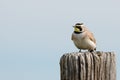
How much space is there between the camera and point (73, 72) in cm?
550

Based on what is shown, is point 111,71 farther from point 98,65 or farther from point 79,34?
point 79,34

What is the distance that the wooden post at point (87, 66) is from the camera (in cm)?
549

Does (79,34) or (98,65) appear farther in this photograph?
(79,34)

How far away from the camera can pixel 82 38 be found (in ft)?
43.2

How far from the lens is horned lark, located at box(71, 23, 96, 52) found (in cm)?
1288

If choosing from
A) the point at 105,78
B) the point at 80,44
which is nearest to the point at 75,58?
the point at 105,78

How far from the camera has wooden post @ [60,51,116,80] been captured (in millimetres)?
5492

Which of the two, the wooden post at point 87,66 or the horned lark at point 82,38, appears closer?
the wooden post at point 87,66

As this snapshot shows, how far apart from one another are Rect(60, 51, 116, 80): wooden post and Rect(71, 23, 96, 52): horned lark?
23.3ft

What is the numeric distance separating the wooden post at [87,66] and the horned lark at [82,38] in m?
7.09

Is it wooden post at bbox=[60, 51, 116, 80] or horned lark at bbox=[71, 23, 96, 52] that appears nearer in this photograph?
wooden post at bbox=[60, 51, 116, 80]

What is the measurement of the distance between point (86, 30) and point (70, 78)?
801 cm

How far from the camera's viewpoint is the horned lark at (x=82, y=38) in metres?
12.9

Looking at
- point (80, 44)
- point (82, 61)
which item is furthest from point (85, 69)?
point (80, 44)
